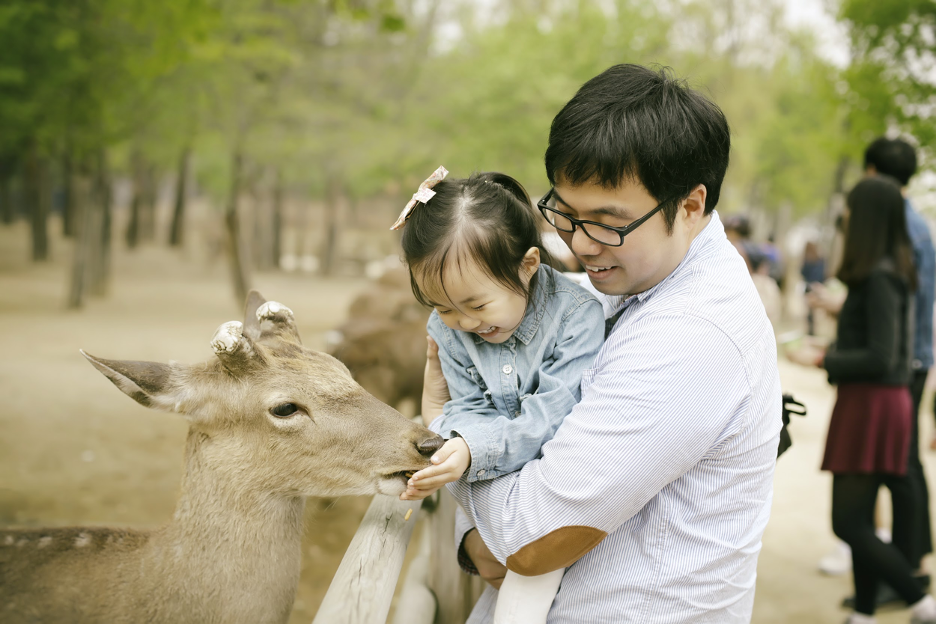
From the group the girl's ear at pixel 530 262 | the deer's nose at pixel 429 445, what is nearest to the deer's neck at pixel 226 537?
the deer's nose at pixel 429 445

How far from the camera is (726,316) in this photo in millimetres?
1659

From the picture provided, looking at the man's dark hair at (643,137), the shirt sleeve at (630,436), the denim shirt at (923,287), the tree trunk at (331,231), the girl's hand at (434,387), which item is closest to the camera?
the shirt sleeve at (630,436)

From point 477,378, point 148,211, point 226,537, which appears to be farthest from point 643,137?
point 148,211

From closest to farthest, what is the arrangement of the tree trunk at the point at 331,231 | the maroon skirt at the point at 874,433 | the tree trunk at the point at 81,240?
1. the maroon skirt at the point at 874,433
2. the tree trunk at the point at 81,240
3. the tree trunk at the point at 331,231

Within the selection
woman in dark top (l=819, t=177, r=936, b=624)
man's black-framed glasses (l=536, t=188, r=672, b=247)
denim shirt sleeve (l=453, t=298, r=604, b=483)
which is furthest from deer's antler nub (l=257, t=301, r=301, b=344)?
woman in dark top (l=819, t=177, r=936, b=624)

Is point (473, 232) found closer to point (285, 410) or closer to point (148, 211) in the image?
point (285, 410)

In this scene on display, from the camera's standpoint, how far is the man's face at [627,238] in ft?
5.78

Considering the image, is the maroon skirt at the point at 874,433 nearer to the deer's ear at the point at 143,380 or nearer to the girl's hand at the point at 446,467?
the girl's hand at the point at 446,467

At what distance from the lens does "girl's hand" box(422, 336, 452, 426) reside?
236cm

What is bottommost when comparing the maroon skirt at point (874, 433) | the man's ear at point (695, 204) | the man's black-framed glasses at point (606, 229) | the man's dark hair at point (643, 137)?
the maroon skirt at point (874, 433)

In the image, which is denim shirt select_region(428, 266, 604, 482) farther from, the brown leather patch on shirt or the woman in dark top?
the woman in dark top

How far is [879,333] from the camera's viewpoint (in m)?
3.88

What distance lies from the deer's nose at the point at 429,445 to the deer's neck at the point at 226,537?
0.55 metres

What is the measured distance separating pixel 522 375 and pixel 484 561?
566 millimetres
